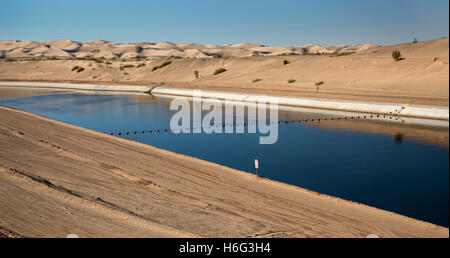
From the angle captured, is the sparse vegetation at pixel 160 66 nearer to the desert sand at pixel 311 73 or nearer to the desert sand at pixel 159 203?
the desert sand at pixel 311 73

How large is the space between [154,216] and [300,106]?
29.2 meters

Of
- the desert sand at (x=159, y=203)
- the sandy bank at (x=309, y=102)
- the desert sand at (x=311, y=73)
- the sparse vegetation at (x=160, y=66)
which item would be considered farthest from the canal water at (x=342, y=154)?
the sparse vegetation at (x=160, y=66)

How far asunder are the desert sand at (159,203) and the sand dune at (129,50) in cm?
12776

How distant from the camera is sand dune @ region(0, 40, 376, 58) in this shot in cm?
15000

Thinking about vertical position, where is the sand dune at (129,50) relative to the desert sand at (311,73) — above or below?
above

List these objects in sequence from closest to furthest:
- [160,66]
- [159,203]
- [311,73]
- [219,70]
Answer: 1. [159,203]
2. [311,73]
3. [219,70]
4. [160,66]

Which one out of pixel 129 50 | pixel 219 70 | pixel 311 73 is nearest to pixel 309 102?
pixel 311 73

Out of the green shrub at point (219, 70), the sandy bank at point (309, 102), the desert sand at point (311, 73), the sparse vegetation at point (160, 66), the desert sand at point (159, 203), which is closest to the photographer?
the desert sand at point (159, 203)

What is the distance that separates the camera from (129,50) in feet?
563

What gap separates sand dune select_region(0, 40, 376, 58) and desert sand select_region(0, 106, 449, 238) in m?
128

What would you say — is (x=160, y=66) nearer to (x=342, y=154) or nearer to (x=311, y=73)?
(x=311, y=73)

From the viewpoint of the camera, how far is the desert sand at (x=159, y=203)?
9.61m

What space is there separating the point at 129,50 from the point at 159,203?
16711cm

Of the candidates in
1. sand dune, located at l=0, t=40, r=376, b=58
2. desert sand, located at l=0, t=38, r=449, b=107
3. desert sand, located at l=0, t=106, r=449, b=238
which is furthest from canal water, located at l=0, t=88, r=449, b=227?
sand dune, located at l=0, t=40, r=376, b=58
